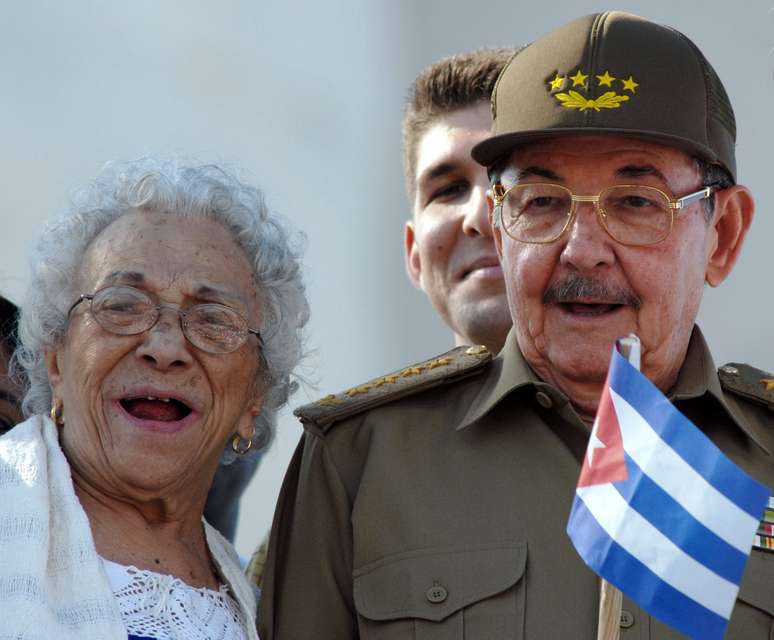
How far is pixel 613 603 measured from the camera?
2.66 m

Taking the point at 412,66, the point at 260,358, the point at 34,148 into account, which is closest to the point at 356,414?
the point at 260,358

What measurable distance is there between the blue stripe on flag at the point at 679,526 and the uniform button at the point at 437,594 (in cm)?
61

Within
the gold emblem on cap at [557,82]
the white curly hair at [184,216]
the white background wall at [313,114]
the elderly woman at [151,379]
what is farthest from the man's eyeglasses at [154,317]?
the white background wall at [313,114]

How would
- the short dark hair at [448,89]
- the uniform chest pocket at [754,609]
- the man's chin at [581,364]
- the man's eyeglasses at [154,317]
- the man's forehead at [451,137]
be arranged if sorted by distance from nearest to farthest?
the uniform chest pocket at [754,609]
the man's chin at [581,364]
the man's eyeglasses at [154,317]
the man's forehead at [451,137]
the short dark hair at [448,89]

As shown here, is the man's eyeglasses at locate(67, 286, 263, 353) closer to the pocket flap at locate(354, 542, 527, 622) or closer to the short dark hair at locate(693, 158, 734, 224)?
the pocket flap at locate(354, 542, 527, 622)

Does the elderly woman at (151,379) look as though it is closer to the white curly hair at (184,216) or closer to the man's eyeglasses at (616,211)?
the white curly hair at (184,216)

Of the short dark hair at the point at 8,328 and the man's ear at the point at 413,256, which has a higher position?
the man's ear at the point at 413,256

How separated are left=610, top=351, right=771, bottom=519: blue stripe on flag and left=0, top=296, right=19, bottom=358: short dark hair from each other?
1842 mm

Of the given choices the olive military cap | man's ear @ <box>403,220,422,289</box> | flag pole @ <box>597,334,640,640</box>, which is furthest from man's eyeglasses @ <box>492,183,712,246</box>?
man's ear @ <box>403,220,422,289</box>

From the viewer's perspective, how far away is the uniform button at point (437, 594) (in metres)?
3.09

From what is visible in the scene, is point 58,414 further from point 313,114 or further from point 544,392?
point 313,114

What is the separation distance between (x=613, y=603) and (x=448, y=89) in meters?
2.13

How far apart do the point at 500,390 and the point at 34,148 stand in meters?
3.39

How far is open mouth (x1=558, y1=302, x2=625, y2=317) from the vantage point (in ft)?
10.5
